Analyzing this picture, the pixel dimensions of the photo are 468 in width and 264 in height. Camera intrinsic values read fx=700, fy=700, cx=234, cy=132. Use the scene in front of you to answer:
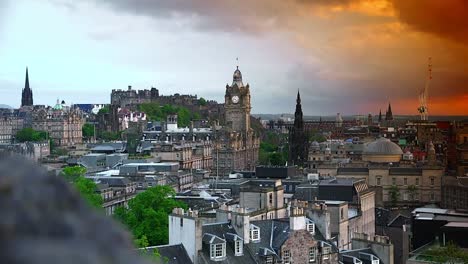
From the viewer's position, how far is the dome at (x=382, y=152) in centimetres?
7962

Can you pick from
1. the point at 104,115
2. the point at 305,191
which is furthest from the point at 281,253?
the point at 104,115

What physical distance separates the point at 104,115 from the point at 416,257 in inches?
4296

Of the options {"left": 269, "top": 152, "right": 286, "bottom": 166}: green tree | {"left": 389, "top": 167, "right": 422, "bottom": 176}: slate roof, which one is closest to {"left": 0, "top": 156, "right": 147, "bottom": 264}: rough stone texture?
{"left": 389, "top": 167, "right": 422, "bottom": 176}: slate roof

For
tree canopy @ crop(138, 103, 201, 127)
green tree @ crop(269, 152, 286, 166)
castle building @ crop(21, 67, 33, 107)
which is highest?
castle building @ crop(21, 67, 33, 107)

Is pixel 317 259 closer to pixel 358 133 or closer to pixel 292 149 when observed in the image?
pixel 292 149

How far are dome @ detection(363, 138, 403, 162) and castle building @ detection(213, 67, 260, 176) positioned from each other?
15960 mm

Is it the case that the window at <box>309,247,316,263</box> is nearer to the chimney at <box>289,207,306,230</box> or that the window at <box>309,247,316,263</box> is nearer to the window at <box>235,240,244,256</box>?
the chimney at <box>289,207,306,230</box>

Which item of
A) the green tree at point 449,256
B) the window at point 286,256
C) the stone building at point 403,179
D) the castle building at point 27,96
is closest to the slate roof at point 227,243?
the window at point 286,256

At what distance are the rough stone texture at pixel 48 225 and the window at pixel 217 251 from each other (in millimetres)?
22820

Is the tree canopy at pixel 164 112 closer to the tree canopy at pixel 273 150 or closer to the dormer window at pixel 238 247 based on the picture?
the tree canopy at pixel 273 150

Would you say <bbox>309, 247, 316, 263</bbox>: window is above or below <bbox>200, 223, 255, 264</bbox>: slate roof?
below

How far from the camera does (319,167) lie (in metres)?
70.4

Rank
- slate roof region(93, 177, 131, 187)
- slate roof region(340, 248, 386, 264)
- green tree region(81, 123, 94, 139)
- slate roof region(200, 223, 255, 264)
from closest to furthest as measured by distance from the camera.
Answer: slate roof region(200, 223, 255, 264), slate roof region(340, 248, 386, 264), slate roof region(93, 177, 131, 187), green tree region(81, 123, 94, 139)

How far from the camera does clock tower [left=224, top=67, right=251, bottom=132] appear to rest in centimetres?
10431
